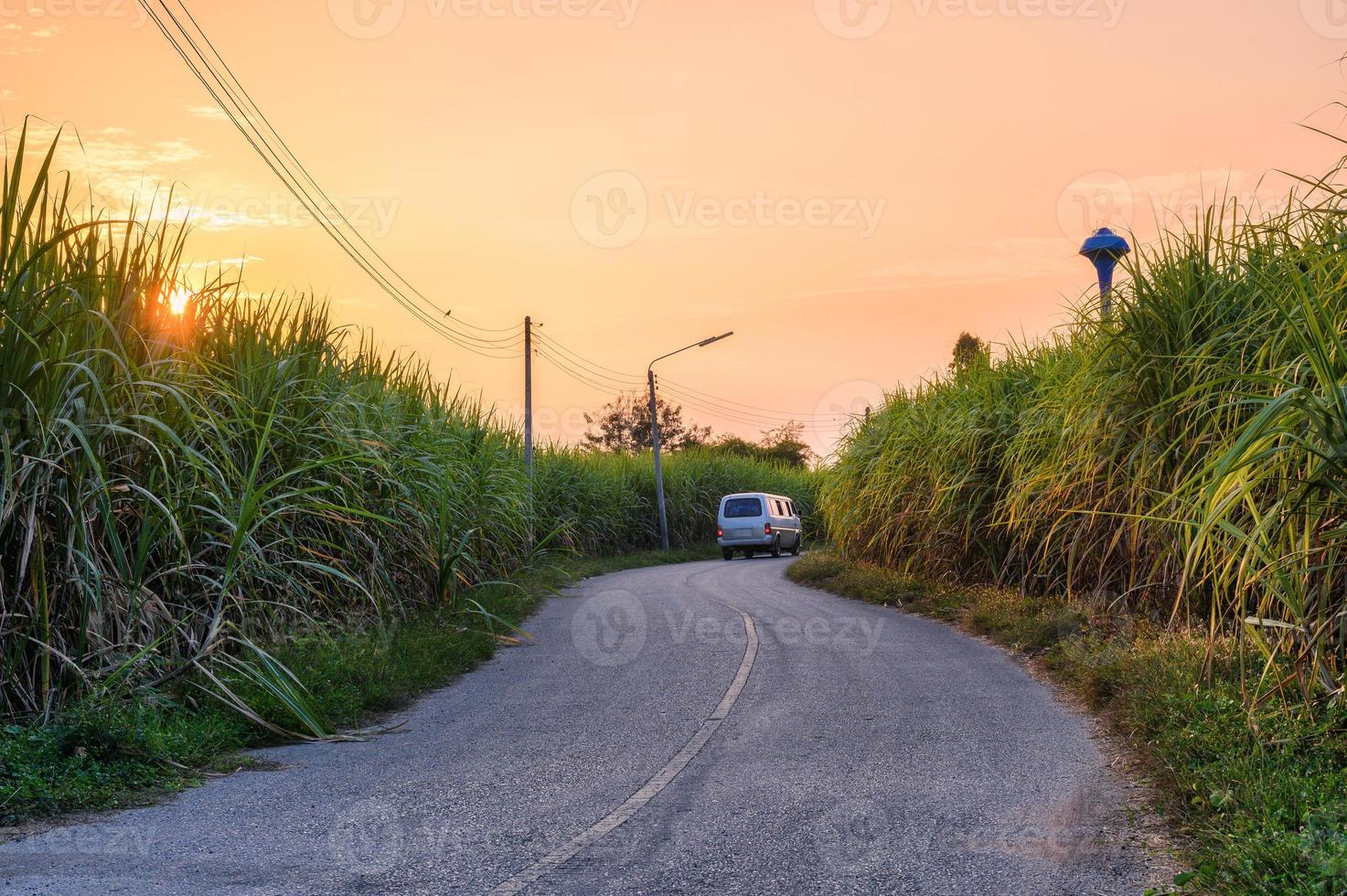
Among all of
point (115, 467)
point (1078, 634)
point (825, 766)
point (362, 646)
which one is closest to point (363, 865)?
point (825, 766)

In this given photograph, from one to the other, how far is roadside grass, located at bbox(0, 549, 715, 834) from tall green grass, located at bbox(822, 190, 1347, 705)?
5.73 meters

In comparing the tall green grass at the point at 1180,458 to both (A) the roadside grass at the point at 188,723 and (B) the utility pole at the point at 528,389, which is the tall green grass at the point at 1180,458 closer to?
(A) the roadside grass at the point at 188,723

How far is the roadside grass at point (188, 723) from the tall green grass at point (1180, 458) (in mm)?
5734

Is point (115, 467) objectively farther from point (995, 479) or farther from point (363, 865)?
point (995, 479)

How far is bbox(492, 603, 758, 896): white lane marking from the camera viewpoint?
4395 mm

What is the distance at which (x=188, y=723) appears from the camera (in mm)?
6742

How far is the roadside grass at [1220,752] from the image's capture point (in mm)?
3832

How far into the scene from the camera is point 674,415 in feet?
284

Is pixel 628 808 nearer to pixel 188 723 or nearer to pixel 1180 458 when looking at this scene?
pixel 188 723

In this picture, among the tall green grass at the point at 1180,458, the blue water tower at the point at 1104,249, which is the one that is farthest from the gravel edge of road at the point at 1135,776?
the blue water tower at the point at 1104,249

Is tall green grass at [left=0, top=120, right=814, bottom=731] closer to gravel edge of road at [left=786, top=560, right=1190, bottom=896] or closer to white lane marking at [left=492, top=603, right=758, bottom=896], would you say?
white lane marking at [left=492, top=603, right=758, bottom=896]

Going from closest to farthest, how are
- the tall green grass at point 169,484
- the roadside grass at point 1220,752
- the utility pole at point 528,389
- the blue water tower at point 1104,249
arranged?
the roadside grass at point 1220,752
the tall green grass at point 169,484
the blue water tower at point 1104,249
the utility pole at point 528,389

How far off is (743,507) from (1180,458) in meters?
26.7

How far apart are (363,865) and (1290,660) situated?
204 inches
